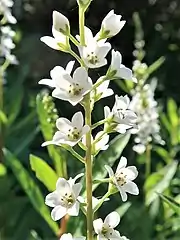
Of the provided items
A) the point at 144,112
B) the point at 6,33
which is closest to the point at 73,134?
the point at 144,112

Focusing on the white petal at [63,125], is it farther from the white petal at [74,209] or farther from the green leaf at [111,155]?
the green leaf at [111,155]

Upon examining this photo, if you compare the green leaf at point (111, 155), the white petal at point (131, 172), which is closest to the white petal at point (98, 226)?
the white petal at point (131, 172)

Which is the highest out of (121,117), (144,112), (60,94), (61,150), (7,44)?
(60,94)

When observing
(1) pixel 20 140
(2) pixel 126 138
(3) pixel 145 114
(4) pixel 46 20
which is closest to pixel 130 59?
(4) pixel 46 20

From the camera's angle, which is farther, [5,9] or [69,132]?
[5,9]

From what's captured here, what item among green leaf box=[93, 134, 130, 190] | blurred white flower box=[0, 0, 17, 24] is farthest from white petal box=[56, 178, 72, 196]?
blurred white flower box=[0, 0, 17, 24]

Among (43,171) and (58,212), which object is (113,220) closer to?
(58,212)

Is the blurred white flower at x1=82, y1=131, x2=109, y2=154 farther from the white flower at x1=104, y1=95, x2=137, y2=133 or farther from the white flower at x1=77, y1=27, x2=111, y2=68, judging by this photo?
the white flower at x1=77, y1=27, x2=111, y2=68
